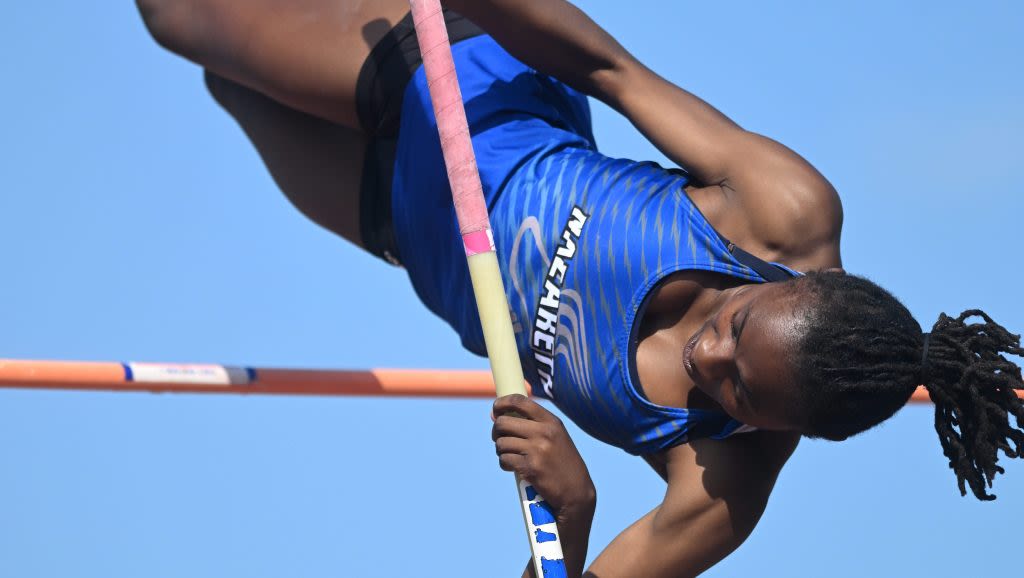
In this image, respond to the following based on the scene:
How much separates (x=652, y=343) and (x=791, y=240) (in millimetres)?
353

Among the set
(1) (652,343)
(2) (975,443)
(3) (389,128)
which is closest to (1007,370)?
(2) (975,443)

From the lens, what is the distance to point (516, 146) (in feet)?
10.00

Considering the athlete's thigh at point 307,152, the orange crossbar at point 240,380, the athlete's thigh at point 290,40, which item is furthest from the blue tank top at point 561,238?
the orange crossbar at point 240,380

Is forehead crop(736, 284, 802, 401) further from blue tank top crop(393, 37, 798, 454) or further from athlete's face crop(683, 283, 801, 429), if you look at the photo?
blue tank top crop(393, 37, 798, 454)

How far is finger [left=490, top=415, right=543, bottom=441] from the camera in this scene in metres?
2.29

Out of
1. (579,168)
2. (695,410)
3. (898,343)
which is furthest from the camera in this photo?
(579,168)

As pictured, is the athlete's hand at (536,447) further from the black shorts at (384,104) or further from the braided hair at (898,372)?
the black shorts at (384,104)

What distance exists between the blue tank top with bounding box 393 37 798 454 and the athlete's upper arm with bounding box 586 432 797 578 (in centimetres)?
6

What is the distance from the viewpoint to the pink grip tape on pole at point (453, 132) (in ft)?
7.97

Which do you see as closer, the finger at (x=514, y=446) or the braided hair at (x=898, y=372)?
the finger at (x=514, y=446)

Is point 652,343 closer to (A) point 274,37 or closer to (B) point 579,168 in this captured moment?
(B) point 579,168

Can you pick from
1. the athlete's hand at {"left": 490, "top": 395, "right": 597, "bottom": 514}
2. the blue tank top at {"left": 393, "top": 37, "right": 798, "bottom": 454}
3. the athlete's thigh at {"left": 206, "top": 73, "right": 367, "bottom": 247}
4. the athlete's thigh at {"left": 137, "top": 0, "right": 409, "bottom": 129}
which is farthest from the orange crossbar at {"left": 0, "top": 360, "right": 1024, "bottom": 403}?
the athlete's hand at {"left": 490, "top": 395, "right": 597, "bottom": 514}

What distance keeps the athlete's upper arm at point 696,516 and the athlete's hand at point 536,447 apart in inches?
18.9

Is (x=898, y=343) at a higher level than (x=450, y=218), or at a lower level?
lower
